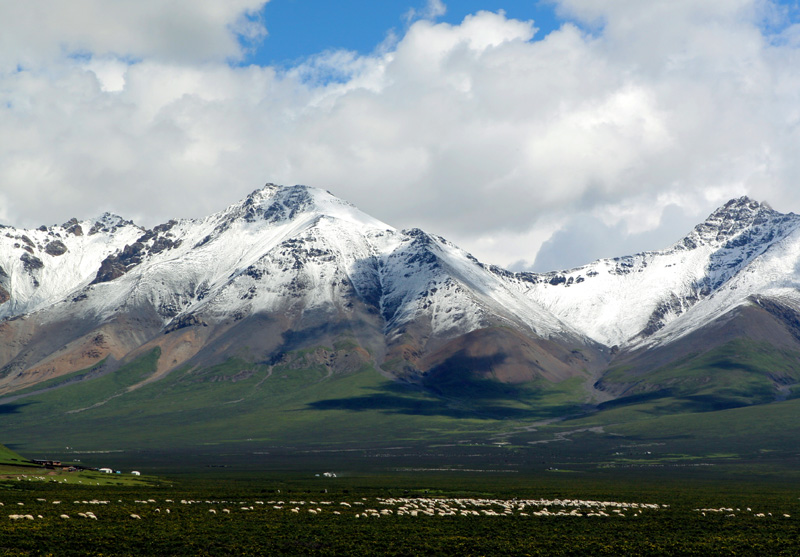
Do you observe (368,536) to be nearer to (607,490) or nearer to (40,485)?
(40,485)

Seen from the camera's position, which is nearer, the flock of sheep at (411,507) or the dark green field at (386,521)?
the dark green field at (386,521)

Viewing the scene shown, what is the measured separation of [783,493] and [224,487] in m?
103

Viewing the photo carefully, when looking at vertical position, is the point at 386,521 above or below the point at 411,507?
above

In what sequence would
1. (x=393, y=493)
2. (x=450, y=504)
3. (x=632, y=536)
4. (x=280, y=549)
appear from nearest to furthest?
(x=280, y=549), (x=632, y=536), (x=450, y=504), (x=393, y=493)

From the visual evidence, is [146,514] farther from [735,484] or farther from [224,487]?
[735,484]

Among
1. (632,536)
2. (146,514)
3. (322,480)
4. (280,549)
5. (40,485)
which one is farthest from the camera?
(322,480)

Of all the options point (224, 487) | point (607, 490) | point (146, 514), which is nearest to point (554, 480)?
point (607, 490)

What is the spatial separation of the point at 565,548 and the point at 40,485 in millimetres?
85590

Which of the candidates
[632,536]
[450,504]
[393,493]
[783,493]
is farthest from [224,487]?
[783,493]

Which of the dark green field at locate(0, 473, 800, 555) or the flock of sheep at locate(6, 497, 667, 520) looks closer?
the dark green field at locate(0, 473, 800, 555)

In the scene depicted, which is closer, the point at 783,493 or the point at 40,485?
the point at 40,485

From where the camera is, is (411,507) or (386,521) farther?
(411,507)

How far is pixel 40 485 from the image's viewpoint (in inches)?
4995

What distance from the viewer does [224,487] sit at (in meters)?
148
